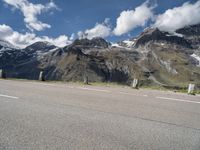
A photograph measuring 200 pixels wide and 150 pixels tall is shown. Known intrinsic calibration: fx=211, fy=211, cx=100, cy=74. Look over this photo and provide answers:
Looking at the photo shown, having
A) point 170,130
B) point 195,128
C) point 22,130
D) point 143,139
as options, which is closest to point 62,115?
point 22,130

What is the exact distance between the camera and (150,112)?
24.0ft

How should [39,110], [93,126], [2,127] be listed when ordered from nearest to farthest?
1. [2,127]
2. [93,126]
3. [39,110]

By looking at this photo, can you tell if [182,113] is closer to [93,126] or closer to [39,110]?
[93,126]

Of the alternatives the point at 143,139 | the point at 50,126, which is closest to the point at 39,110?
the point at 50,126

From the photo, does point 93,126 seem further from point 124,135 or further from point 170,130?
point 170,130

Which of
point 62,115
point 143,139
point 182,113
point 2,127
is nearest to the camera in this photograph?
point 143,139

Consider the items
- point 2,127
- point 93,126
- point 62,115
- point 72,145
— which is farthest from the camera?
point 62,115

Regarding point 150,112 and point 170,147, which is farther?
point 150,112

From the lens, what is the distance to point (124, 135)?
483 cm

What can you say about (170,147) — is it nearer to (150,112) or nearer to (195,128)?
(195,128)

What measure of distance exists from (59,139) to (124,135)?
1465 mm

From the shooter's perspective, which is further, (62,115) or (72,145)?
(62,115)

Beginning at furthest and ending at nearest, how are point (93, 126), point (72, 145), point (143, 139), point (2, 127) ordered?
point (93, 126)
point (2, 127)
point (143, 139)
point (72, 145)

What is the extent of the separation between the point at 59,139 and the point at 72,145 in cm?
41
